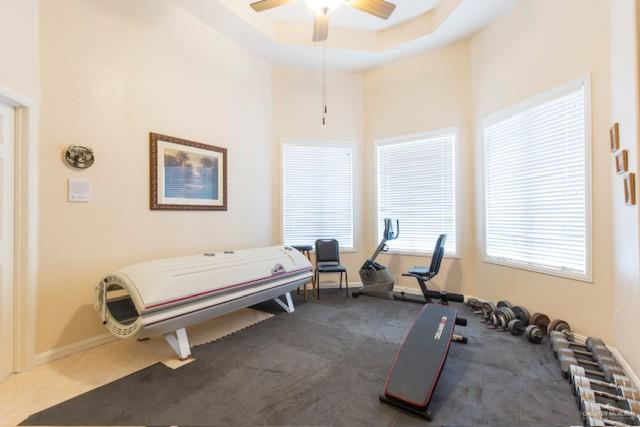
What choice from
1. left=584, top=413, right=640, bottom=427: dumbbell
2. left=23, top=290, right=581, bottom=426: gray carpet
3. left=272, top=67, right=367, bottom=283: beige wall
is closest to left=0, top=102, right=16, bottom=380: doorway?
left=23, top=290, right=581, bottom=426: gray carpet

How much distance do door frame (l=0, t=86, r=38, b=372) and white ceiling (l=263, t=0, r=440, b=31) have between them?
3198 millimetres

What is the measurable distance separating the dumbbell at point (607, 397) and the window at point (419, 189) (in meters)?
2.65

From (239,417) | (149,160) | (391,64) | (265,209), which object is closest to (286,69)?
(391,64)

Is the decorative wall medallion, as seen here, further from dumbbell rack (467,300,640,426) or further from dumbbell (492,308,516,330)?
dumbbell (492,308,516,330)

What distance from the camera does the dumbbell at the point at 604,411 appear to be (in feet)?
5.94

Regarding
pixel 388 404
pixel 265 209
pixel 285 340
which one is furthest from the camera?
pixel 265 209

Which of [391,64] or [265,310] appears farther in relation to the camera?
[391,64]

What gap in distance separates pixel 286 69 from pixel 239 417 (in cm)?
496

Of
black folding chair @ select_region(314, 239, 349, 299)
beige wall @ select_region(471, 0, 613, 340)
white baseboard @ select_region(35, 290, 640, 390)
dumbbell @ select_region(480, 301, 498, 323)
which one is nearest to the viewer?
white baseboard @ select_region(35, 290, 640, 390)

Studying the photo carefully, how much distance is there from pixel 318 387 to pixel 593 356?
241 cm

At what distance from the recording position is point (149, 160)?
334 cm

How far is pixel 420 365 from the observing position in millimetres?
2152

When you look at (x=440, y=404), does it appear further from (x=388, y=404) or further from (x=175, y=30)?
(x=175, y=30)

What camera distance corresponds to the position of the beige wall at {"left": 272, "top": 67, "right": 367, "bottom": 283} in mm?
5039
